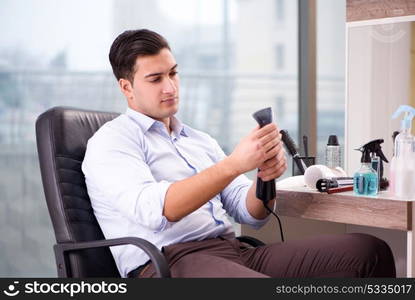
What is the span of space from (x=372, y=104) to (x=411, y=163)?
2.39 feet

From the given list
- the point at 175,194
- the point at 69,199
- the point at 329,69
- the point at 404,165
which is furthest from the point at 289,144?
the point at 329,69

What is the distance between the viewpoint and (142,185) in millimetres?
1536

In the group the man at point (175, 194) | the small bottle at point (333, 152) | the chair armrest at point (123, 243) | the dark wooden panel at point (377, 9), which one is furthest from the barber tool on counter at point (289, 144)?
the chair armrest at point (123, 243)

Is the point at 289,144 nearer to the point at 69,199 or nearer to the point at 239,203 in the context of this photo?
the point at 239,203

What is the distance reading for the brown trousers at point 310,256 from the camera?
5.31 feet

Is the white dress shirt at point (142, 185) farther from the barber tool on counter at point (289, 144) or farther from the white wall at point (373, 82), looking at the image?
the white wall at point (373, 82)

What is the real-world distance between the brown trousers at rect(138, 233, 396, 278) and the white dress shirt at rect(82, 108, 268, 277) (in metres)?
0.05

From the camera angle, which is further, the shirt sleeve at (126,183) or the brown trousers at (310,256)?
the brown trousers at (310,256)

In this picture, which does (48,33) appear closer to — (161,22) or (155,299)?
(161,22)

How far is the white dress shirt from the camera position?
153 centimetres

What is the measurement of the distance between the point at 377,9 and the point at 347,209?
91 centimetres

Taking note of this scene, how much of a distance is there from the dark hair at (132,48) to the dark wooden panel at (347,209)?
572 millimetres

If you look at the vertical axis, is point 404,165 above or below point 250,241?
above

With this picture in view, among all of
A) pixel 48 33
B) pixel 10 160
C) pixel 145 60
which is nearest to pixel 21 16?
pixel 48 33
